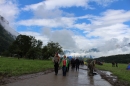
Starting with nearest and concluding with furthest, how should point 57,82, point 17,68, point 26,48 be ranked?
point 57,82 → point 17,68 → point 26,48

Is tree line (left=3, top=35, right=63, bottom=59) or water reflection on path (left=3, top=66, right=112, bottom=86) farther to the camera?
tree line (left=3, top=35, right=63, bottom=59)

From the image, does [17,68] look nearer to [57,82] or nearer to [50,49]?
[57,82]

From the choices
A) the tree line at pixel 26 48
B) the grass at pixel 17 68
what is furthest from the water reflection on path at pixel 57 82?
the tree line at pixel 26 48

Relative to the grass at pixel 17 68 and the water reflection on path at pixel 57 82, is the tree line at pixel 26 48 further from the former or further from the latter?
the water reflection on path at pixel 57 82

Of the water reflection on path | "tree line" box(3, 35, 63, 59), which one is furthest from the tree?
the water reflection on path

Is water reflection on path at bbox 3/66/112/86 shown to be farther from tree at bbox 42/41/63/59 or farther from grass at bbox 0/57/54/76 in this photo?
tree at bbox 42/41/63/59

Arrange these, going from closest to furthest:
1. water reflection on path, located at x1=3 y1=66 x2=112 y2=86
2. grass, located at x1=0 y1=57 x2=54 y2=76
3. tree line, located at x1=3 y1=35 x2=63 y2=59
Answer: water reflection on path, located at x1=3 y1=66 x2=112 y2=86, grass, located at x1=0 y1=57 x2=54 y2=76, tree line, located at x1=3 y1=35 x2=63 y2=59

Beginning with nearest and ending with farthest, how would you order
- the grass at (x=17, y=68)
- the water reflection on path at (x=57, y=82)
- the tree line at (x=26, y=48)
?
the water reflection on path at (x=57, y=82) < the grass at (x=17, y=68) < the tree line at (x=26, y=48)

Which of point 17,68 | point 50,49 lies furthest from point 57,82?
point 50,49

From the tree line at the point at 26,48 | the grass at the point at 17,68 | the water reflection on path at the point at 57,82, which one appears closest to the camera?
the water reflection on path at the point at 57,82

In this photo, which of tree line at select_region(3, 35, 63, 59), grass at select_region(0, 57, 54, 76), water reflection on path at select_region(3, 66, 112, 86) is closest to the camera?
water reflection on path at select_region(3, 66, 112, 86)

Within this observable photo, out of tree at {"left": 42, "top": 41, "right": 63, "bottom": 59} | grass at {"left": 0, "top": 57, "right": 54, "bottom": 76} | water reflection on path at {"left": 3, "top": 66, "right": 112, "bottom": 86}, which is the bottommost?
water reflection on path at {"left": 3, "top": 66, "right": 112, "bottom": 86}

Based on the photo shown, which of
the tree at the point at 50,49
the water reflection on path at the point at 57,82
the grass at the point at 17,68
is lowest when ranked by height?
the water reflection on path at the point at 57,82

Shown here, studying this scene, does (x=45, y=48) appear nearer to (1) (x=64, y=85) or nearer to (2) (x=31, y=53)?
(2) (x=31, y=53)
